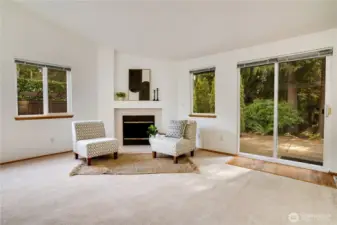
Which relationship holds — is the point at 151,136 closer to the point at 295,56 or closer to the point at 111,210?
the point at 111,210

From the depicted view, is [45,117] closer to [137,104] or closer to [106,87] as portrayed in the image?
[106,87]

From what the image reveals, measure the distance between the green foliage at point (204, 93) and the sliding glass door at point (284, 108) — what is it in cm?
75

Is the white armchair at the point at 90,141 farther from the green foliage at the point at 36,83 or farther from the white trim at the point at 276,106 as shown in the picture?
the white trim at the point at 276,106

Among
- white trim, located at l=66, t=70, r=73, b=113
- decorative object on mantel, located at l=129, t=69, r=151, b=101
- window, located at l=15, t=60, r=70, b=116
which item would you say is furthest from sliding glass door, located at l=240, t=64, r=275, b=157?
window, located at l=15, t=60, r=70, b=116

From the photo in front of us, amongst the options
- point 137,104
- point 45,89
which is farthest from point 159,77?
point 45,89

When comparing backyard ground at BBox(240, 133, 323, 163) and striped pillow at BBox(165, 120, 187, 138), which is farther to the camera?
striped pillow at BBox(165, 120, 187, 138)

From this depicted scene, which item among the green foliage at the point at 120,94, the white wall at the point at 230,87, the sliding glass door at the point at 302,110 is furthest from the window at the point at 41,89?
the sliding glass door at the point at 302,110

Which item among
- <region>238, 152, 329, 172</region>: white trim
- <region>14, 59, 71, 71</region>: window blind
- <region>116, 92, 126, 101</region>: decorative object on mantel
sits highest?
<region>14, 59, 71, 71</region>: window blind

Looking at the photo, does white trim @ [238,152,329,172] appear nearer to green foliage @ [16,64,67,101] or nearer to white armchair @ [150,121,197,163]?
white armchair @ [150,121,197,163]

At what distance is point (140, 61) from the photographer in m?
5.70

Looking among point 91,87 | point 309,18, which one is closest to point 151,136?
point 91,87

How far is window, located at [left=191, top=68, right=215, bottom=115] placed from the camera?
505 centimetres

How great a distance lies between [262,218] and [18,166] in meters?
3.91

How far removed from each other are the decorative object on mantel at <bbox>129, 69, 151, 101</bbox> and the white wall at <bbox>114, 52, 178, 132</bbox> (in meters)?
0.11
